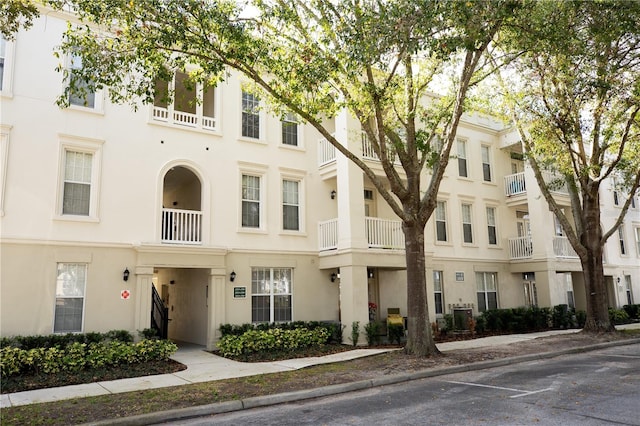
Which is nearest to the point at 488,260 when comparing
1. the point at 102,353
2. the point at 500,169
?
the point at 500,169

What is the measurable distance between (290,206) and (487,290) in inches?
424

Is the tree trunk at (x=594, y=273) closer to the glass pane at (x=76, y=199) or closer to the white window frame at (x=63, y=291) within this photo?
the white window frame at (x=63, y=291)

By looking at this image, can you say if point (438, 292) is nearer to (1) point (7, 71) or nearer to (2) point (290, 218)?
(2) point (290, 218)

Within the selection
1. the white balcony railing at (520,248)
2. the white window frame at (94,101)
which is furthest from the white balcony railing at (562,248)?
the white window frame at (94,101)

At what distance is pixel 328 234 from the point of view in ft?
57.4

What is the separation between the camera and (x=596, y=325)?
17.3m

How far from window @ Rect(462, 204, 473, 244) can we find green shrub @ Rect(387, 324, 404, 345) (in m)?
7.35

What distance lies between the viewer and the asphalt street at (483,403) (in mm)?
6938

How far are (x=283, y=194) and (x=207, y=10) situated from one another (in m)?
8.37

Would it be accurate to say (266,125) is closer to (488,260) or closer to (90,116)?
(90,116)

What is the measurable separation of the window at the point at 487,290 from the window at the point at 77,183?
16.6 m

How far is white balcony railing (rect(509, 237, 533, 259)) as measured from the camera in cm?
2256

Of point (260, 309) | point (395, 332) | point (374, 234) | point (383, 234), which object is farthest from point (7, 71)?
point (395, 332)

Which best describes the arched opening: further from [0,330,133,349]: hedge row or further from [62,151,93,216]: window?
[0,330,133,349]: hedge row
